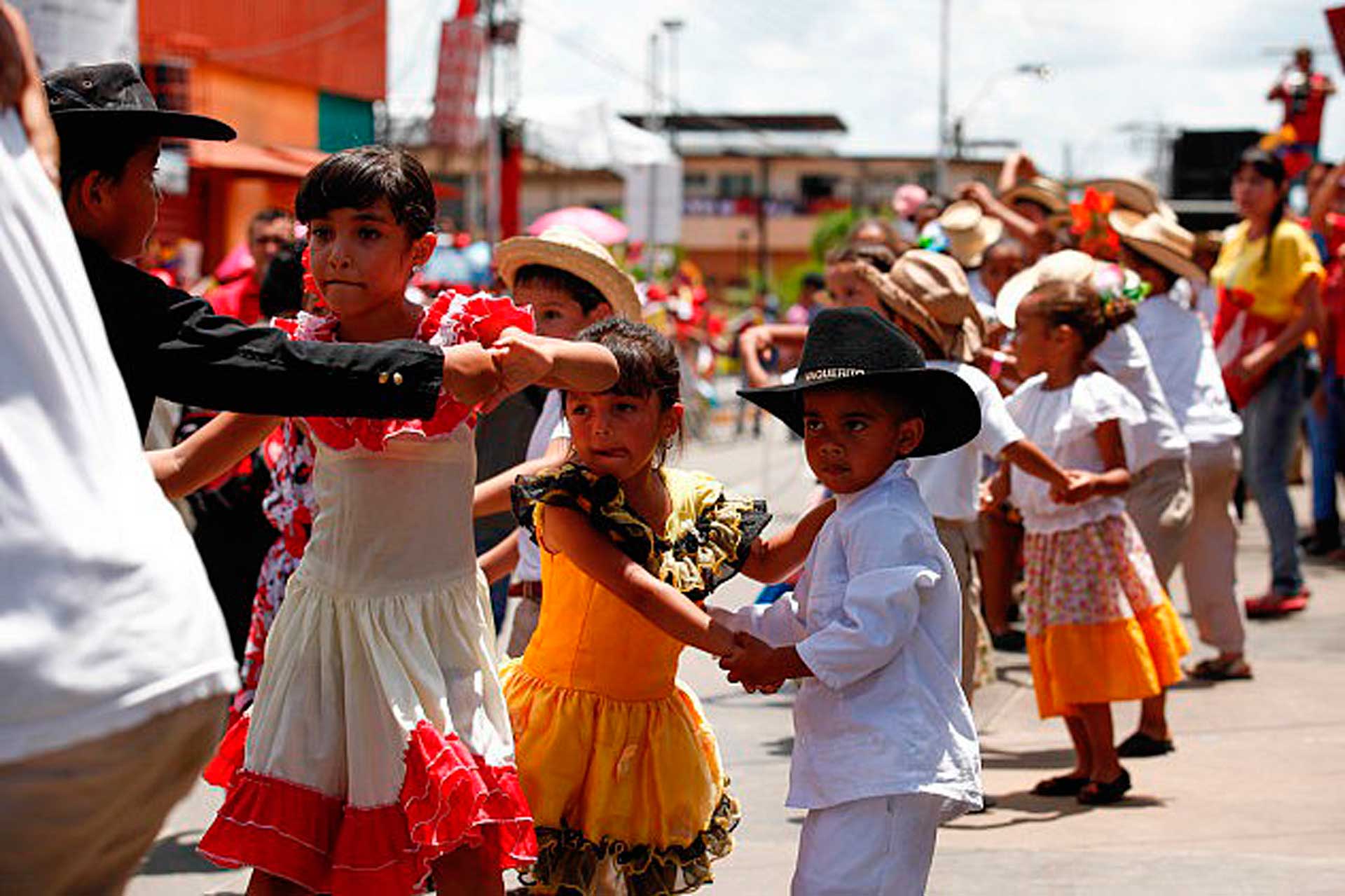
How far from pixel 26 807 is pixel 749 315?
2959 cm

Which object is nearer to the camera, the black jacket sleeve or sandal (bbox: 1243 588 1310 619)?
the black jacket sleeve

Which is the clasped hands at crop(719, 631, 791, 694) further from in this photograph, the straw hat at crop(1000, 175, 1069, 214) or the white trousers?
the straw hat at crop(1000, 175, 1069, 214)

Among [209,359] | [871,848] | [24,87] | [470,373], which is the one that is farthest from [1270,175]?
[24,87]

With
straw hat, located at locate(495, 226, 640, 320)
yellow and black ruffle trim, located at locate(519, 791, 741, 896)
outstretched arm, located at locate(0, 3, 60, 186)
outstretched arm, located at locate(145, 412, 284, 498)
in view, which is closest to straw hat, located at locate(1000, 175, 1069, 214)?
straw hat, located at locate(495, 226, 640, 320)

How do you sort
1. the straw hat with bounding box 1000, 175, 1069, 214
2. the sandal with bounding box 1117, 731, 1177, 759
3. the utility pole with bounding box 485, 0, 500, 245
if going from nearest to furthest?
the sandal with bounding box 1117, 731, 1177, 759 < the straw hat with bounding box 1000, 175, 1069, 214 < the utility pole with bounding box 485, 0, 500, 245

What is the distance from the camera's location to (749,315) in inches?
1246

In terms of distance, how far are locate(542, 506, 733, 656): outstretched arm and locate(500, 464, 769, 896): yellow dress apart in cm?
4

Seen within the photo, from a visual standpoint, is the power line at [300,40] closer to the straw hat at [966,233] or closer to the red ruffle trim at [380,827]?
the straw hat at [966,233]

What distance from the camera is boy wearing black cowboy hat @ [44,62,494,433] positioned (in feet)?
9.91

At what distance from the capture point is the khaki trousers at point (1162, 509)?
7.89 meters

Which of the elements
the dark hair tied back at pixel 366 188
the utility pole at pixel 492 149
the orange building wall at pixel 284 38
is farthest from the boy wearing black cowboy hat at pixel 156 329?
the orange building wall at pixel 284 38

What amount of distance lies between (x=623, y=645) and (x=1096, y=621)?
8.76 feet

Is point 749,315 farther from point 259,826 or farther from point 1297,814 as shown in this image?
point 259,826

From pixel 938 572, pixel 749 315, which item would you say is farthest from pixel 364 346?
pixel 749 315
